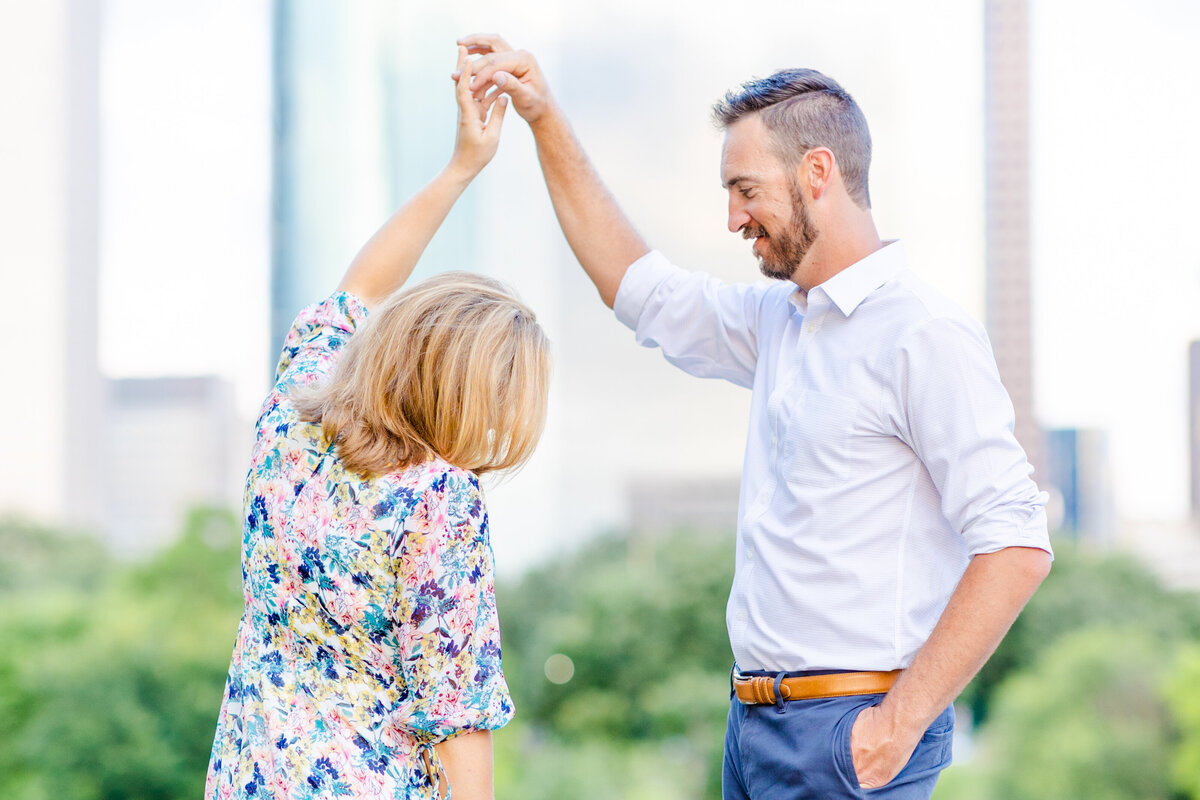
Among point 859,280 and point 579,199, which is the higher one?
point 579,199

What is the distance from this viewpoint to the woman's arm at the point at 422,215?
1.33 m

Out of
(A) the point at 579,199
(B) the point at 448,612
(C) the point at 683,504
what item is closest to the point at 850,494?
(B) the point at 448,612

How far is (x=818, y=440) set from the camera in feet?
4.28

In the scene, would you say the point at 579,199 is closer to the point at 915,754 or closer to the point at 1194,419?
the point at 915,754

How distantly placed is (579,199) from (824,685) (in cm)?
78

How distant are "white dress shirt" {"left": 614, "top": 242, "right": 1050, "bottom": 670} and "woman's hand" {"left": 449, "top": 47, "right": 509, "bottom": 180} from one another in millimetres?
469

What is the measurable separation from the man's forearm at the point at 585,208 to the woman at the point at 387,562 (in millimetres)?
578

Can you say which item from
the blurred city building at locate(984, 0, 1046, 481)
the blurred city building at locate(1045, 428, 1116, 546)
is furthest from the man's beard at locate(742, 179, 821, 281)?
the blurred city building at locate(984, 0, 1046, 481)

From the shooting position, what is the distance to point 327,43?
23609 millimetres

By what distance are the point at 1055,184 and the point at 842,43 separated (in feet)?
21.6

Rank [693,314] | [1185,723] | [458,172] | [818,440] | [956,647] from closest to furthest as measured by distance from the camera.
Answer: [956,647] → [818,440] → [458,172] → [693,314] → [1185,723]

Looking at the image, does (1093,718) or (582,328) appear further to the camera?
(582,328)

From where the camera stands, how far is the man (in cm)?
121

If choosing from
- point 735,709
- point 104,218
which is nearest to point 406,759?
point 735,709
